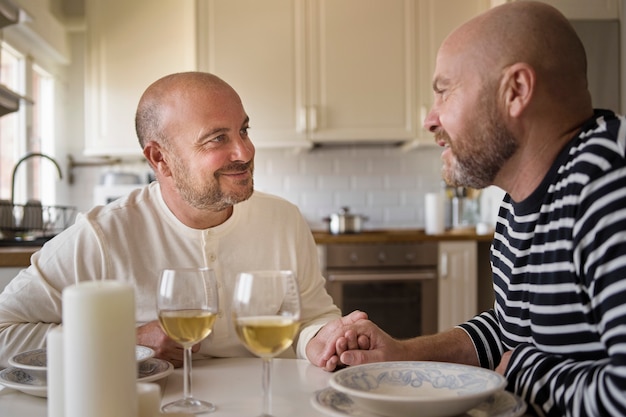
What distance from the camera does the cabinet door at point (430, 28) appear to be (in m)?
4.30

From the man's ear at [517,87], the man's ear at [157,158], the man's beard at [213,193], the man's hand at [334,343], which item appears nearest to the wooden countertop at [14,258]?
the man's ear at [157,158]

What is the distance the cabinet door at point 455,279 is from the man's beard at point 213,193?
89.7 inches

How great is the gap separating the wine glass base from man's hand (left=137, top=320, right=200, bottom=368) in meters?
0.33

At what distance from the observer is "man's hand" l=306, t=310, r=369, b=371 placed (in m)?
1.40

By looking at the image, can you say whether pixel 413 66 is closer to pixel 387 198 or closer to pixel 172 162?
pixel 387 198

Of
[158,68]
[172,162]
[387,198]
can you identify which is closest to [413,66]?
[387,198]

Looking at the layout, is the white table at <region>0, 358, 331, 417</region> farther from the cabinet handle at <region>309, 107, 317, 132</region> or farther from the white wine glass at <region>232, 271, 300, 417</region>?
the cabinet handle at <region>309, 107, 317, 132</region>

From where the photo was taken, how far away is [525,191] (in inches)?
50.6

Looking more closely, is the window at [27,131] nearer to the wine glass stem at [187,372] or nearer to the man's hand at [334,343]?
the man's hand at [334,343]

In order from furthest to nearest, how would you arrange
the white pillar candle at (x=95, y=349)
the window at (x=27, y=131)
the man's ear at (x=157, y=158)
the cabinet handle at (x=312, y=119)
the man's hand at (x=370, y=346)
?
the cabinet handle at (x=312, y=119) → the window at (x=27, y=131) → the man's ear at (x=157, y=158) → the man's hand at (x=370, y=346) → the white pillar candle at (x=95, y=349)

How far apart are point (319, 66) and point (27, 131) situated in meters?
1.70

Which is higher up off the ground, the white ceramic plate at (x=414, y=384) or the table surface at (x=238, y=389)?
the white ceramic plate at (x=414, y=384)

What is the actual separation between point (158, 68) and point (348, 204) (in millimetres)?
1439

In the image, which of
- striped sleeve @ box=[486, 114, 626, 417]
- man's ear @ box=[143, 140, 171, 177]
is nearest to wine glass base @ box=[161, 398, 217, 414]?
striped sleeve @ box=[486, 114, 626, 417]
